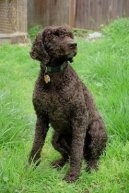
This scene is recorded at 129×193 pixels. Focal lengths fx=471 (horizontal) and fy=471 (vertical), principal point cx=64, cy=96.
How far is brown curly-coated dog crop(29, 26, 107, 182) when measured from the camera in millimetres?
3852

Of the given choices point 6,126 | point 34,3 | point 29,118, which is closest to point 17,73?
point 29,118

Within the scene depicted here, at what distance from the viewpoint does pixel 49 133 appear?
5238mm

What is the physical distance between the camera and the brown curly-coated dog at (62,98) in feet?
12.6

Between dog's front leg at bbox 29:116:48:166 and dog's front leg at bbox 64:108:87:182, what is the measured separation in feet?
1.00

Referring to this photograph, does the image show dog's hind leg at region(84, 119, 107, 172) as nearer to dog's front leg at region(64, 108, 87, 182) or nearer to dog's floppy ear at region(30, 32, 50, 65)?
dog's front leg at region(64, 108, 87, 182)

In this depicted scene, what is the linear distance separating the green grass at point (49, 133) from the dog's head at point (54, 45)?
0.98m

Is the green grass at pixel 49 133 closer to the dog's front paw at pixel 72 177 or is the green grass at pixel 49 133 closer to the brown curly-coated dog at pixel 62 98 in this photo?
the dog's front paw at pixel 72 177

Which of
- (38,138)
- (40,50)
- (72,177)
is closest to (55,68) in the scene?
(40,50)

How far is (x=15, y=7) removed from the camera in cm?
1041

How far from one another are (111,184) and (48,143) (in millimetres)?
1158

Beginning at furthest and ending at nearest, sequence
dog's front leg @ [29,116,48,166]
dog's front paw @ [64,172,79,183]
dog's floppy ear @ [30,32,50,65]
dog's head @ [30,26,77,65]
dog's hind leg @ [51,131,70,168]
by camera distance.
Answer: dog's hind leg @ [51,131,70,168] < dog's front leg @ [29,116,48,166] < dog's front paw @ [64,172,79,183] < dog's floppy ear @ [30,32,50,65] < dog's head @ [30,26,77,65]

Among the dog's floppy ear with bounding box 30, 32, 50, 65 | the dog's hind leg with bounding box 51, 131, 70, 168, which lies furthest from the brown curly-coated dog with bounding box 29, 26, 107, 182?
the dog's hind leg with bounding box 51, 131, 70, 168

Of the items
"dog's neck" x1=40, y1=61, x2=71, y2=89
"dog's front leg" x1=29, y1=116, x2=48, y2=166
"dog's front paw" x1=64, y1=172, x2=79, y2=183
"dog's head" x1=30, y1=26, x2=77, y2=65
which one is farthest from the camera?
"dog's front leg" x1=29, y1=116, x2=48, y2=166

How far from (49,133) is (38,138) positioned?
0.98m
